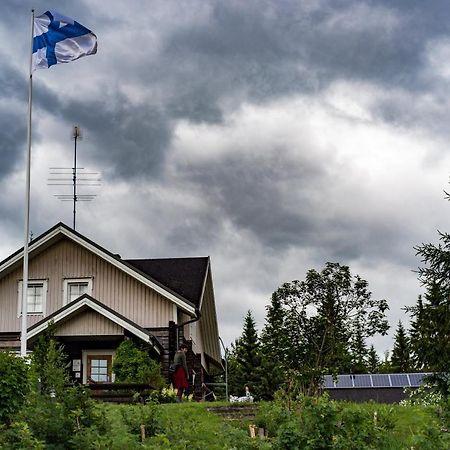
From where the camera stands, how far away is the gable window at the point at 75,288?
32.9m

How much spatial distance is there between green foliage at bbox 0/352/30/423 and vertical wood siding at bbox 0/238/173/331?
55.6 ft

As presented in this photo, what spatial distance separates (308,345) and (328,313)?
100 inches

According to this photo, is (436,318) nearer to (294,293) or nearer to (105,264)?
(105,264)

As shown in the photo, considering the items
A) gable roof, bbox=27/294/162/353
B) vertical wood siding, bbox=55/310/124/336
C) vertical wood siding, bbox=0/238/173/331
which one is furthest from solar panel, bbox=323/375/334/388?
vertical wood siding, bbox=55/310/124/336

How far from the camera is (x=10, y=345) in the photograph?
3192cm

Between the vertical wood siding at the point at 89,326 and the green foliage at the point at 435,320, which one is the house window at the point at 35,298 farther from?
the green foliage at the point at 435,320

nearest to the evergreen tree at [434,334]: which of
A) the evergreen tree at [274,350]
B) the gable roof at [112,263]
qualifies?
the gable roof at [112,263]

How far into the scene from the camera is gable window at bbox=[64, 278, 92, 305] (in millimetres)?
32938

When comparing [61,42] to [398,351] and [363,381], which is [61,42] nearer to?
[363,381]

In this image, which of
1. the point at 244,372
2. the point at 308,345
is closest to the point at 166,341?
the point at 308,345

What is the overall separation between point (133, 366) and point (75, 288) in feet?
18.1

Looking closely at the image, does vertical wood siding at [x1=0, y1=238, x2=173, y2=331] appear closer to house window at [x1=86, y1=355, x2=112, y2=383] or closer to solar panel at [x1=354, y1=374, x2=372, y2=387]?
house window at [x1=86, y1=355, x2=112, y2=383]

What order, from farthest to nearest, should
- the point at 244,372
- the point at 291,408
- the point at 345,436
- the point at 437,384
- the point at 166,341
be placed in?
1. the point at 244,372
2. the point at 166,341
3. the point at 437,384
4. the point at 291,408
5. the point at 345,436

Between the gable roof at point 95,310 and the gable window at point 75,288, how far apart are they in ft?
9.92
